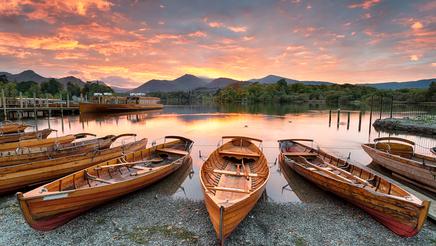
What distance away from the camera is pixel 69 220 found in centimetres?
689

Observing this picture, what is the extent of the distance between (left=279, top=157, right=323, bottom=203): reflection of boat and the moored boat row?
0.52m

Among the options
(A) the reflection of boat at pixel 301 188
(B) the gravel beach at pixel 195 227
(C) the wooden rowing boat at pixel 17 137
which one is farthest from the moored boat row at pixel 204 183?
(C) the wooden rowing boat at pixel 17 137

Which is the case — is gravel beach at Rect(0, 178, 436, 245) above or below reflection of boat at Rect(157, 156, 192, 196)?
above

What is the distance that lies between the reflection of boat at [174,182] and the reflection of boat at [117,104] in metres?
49.3

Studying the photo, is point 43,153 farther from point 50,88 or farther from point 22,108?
point 50,88

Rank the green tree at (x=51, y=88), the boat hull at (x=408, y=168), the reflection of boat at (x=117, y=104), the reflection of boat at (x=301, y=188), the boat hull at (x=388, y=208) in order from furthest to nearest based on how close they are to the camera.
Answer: the green tree at (x=51, y=88) < the reflection of boat at (x=117, y=104) < the reflection of boat at (x=301, y=188) < the boat hull at (x=408, y=168) < the boat hull at (x=388, y=208)

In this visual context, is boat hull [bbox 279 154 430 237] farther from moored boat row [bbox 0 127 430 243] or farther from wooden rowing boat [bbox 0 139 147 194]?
wooden rowing boat [bbox 0 139 147 194]

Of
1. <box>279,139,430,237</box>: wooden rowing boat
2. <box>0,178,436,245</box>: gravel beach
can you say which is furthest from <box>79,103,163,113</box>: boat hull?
<box>279,139,430,237</box>: wooden rowing boat

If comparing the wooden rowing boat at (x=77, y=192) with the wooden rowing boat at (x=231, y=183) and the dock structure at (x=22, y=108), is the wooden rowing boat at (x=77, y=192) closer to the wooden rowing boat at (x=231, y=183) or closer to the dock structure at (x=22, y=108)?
the wooden rowing boat at (x=231, y=183)

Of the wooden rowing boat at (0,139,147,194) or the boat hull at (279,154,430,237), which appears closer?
the boat hull at (279,154,430,237)

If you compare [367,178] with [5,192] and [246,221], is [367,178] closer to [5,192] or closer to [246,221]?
[246,221]

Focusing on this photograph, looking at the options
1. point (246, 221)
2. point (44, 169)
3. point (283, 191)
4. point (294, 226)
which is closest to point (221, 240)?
point (246, 221)

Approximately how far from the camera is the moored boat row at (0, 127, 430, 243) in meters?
5.90

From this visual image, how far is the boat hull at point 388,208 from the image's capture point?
5785mm
